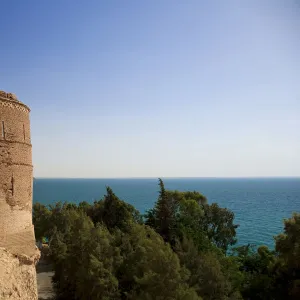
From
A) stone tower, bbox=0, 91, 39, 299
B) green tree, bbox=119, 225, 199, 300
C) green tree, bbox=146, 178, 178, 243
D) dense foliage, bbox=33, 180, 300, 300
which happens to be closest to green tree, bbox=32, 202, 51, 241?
dense foliage, bbox=33, 180, 300, 300

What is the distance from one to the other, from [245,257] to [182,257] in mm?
11999

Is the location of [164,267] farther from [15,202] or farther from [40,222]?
[40,222]

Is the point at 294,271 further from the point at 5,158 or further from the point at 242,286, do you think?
the point at 5,158

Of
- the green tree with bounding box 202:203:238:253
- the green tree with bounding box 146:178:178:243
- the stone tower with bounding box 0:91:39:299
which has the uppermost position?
the stone tower with bounding box 0:91:39:299

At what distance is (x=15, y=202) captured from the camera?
1098cm

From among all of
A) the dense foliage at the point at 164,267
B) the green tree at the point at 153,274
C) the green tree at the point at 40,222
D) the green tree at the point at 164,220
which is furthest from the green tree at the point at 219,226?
the green tree at the point at 40,222

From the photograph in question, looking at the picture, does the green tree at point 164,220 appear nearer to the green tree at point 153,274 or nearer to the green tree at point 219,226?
the green tree at point 153,274

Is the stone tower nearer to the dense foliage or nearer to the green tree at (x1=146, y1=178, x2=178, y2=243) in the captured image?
the dense foliage

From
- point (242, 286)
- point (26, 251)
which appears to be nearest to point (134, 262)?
point (242, 286)

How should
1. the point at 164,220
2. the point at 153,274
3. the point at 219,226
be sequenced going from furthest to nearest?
1. the point at 219,226
2. the point at 164,220
3. the point at 153,274

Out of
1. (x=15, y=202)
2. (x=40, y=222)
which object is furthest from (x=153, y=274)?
(x=40, y=222)

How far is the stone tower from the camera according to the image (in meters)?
10.4

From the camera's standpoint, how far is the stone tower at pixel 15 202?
10.4 m

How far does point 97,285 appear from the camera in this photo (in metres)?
18.1
